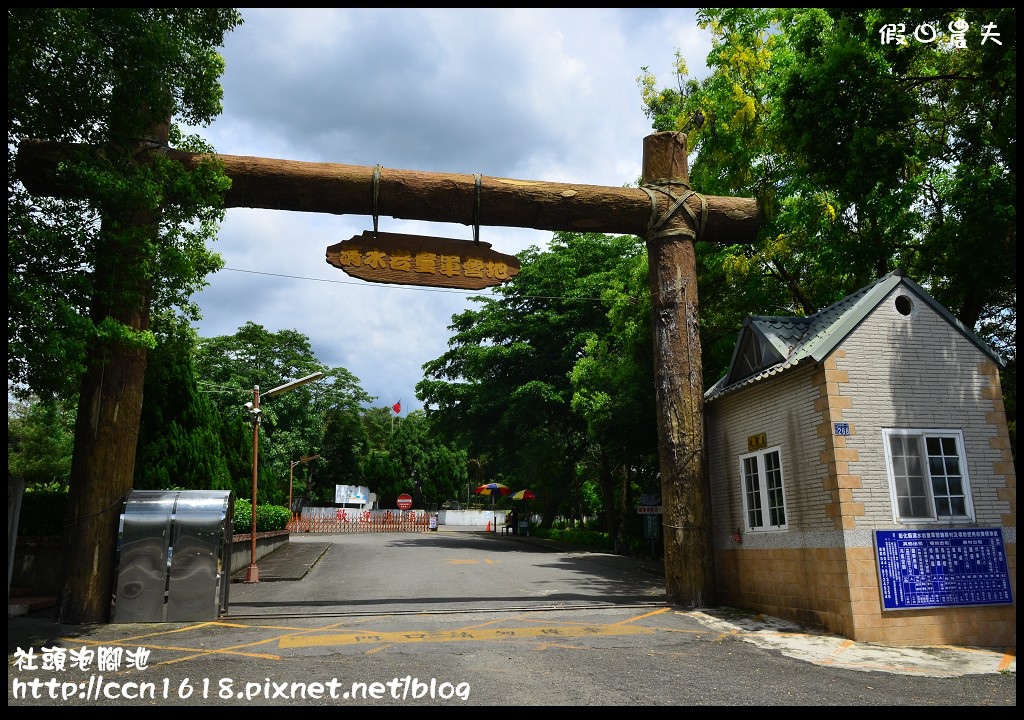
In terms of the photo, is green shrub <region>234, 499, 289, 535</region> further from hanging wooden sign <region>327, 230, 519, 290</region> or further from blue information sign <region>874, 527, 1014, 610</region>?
blue information sign <region>874, 527, 1014, 610</region>

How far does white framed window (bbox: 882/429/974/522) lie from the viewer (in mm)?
9797

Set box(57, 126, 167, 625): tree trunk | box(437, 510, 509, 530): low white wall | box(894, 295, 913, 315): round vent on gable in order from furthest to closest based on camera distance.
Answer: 1. box(437, 510, 509, 530): low white wall
2. box(894, 295, 913, 315): round vent on gable
3. box(57, 126, 167, 625): tree trunk

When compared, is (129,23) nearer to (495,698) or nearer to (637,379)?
(495,698)

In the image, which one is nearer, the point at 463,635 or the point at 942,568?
the point at 463,635

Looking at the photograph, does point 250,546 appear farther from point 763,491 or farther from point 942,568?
point 942,568

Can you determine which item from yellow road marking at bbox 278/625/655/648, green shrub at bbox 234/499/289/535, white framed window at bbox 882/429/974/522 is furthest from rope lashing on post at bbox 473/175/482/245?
green shrub at bbox 234/499/289/535

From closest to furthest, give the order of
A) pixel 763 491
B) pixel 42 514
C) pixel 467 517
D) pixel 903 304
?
pixel 903 304
pixel 763 491
pixel 42 514
pixel 467 517

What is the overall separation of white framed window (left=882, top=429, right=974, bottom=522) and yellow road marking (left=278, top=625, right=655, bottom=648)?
4.03 meters

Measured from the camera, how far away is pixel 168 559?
10125 mm

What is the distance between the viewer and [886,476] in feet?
32.0

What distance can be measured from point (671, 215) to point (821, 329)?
3.17 metres

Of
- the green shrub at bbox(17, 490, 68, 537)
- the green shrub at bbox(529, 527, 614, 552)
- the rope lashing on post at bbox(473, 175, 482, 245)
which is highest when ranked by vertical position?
the rope lashing on post at bbox(473, 175, 482, 245)

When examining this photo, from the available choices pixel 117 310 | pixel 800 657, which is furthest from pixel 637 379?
pixel 117 310

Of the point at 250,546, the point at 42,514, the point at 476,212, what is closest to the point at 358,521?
the point at 250,546
